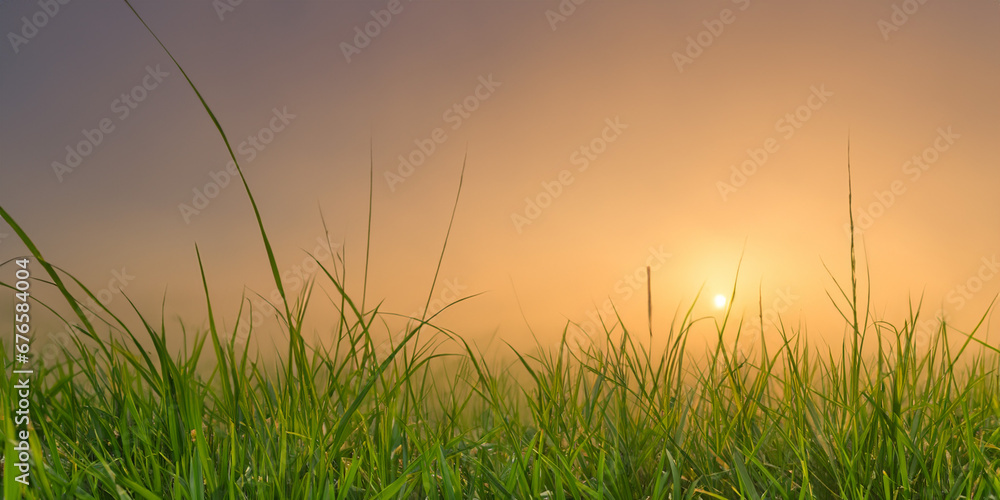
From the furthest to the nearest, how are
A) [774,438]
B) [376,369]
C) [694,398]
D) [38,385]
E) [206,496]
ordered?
[694,398]
[774,438]
[38,385]
[376,369]
[206,496]

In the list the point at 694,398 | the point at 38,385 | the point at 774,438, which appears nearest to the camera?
the point at 38,385

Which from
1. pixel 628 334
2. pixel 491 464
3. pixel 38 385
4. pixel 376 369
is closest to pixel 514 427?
pixel 491 464

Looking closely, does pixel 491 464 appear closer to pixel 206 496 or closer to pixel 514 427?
pixel 514 427

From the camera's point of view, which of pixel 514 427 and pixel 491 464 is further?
pixel 514 427

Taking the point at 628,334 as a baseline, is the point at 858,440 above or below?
below

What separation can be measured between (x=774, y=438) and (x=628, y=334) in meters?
0.59

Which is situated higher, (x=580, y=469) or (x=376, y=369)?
(x=376, y=369)

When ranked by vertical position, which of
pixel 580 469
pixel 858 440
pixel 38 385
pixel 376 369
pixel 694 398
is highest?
pixel 38 385

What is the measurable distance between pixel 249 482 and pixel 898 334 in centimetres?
197

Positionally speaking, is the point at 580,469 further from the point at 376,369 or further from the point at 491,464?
the point at 376,369

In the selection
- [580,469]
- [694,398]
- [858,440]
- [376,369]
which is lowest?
[858,440]

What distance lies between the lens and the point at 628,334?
234cm

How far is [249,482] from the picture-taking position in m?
1.60

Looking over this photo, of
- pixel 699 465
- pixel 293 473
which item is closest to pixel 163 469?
pixel 293 473
